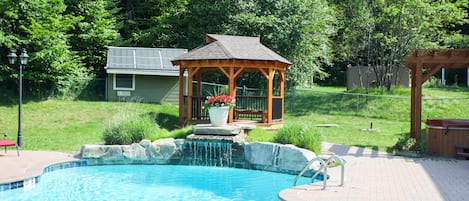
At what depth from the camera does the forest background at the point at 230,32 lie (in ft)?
66.3

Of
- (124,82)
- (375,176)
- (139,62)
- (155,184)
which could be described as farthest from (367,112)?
(155,184)

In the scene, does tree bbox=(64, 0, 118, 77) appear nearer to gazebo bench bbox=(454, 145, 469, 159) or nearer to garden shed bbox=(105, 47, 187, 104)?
garden shed bbox=(105, 47, 187, 104)

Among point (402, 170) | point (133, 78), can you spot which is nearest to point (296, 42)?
point (133, 78)

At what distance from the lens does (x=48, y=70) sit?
2020 centimetres

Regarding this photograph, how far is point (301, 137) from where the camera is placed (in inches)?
464

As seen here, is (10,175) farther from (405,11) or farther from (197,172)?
(405,11)

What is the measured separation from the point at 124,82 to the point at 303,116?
8.40m

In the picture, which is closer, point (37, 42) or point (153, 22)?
point (37, 42)

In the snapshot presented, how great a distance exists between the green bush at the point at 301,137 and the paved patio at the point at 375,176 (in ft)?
2.85

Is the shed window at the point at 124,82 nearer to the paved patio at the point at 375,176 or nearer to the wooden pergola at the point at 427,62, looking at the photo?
the paved patio at the point at 375,176

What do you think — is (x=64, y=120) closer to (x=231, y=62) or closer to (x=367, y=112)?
(x=231, y=62)

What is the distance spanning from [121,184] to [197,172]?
7.17 feet

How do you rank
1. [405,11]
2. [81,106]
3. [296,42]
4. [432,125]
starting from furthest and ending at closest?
[296,42]
[405,11]
[81,106]
[432,125]

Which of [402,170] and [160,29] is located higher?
[160,29]
